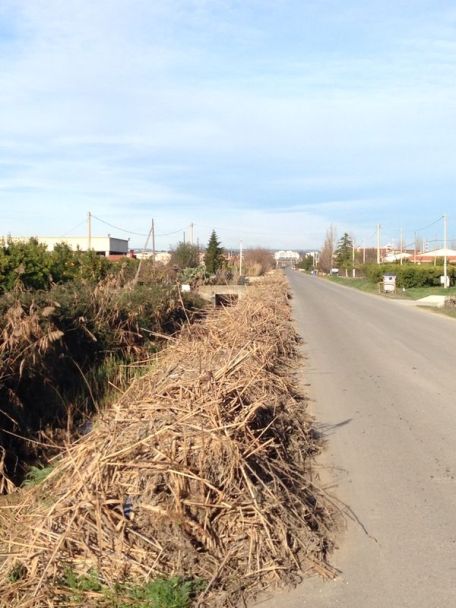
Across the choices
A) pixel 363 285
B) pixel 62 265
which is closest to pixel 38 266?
pixel 62 265

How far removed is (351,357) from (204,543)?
31.3 ft

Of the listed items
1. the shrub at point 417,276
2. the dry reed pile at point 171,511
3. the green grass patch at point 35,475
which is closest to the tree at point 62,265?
the green grass patch at point 35,475

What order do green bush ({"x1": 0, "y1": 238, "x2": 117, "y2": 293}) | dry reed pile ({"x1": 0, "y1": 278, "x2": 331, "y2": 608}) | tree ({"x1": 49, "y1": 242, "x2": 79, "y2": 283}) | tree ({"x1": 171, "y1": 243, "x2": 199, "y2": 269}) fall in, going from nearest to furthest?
dry reed pile ({"x1": 0, "y1": 278, "x2": 331, "y2": 608}), green bush ({"x1": 0, "y1": 238, "x2": 117, "y2": 293}), tree ({"x1": 49, "y1": 242, "x2": 79, "y2": 283}), tree ({"x1": 171, "y1": 243, "x2": 199, "y2": 269})

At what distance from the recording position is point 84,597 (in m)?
3.66

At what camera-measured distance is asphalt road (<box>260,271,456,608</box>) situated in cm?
391

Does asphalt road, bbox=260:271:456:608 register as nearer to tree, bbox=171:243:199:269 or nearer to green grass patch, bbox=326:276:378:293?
tree, bbox=171:243:199:269

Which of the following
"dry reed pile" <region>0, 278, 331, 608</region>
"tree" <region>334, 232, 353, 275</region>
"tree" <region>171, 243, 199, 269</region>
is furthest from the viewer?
"tree" <region>334, 232, 353, 275</region>

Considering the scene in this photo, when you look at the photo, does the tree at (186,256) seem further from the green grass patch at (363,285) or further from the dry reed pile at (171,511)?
the dry reed pile at (171,511)

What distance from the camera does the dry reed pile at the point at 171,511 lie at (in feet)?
12.6

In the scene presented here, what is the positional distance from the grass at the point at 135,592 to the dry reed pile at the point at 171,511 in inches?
1.7

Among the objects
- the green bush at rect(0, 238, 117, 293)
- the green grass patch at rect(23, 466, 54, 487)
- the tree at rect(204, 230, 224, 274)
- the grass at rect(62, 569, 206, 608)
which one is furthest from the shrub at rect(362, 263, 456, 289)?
the grass at rect(62, 569, 206, 608)

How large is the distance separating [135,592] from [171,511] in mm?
560

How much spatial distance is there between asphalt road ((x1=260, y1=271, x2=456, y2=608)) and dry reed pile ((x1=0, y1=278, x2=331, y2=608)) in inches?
10.7

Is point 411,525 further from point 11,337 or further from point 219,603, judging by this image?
point 11,337
